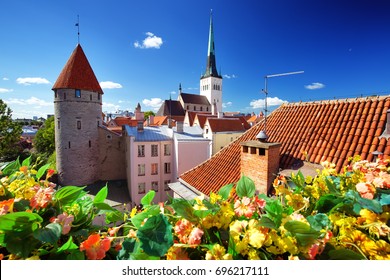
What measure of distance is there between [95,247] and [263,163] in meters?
3.37

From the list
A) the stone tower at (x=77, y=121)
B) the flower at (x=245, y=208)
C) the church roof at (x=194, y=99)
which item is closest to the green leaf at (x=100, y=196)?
the flower at (x=245, y=208)

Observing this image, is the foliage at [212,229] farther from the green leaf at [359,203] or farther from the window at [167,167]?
the window at [167,167]

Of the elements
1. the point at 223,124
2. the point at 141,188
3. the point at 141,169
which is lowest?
the point at 141,188

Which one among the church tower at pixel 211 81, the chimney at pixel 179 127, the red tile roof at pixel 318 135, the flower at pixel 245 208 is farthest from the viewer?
the church tower at pixel 211 81

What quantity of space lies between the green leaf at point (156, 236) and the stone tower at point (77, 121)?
1645 cm

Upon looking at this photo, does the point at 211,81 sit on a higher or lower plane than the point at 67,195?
higher

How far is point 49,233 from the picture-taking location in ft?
1.82

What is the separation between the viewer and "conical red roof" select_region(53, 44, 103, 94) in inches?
570

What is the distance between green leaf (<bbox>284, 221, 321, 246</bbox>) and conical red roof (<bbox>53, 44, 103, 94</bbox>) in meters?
16.8

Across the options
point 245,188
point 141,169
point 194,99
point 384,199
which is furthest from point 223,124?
point 194,99

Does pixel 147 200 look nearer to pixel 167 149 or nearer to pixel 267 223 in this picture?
pixel 267 223

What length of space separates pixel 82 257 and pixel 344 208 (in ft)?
2.72

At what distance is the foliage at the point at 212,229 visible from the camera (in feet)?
1.81
